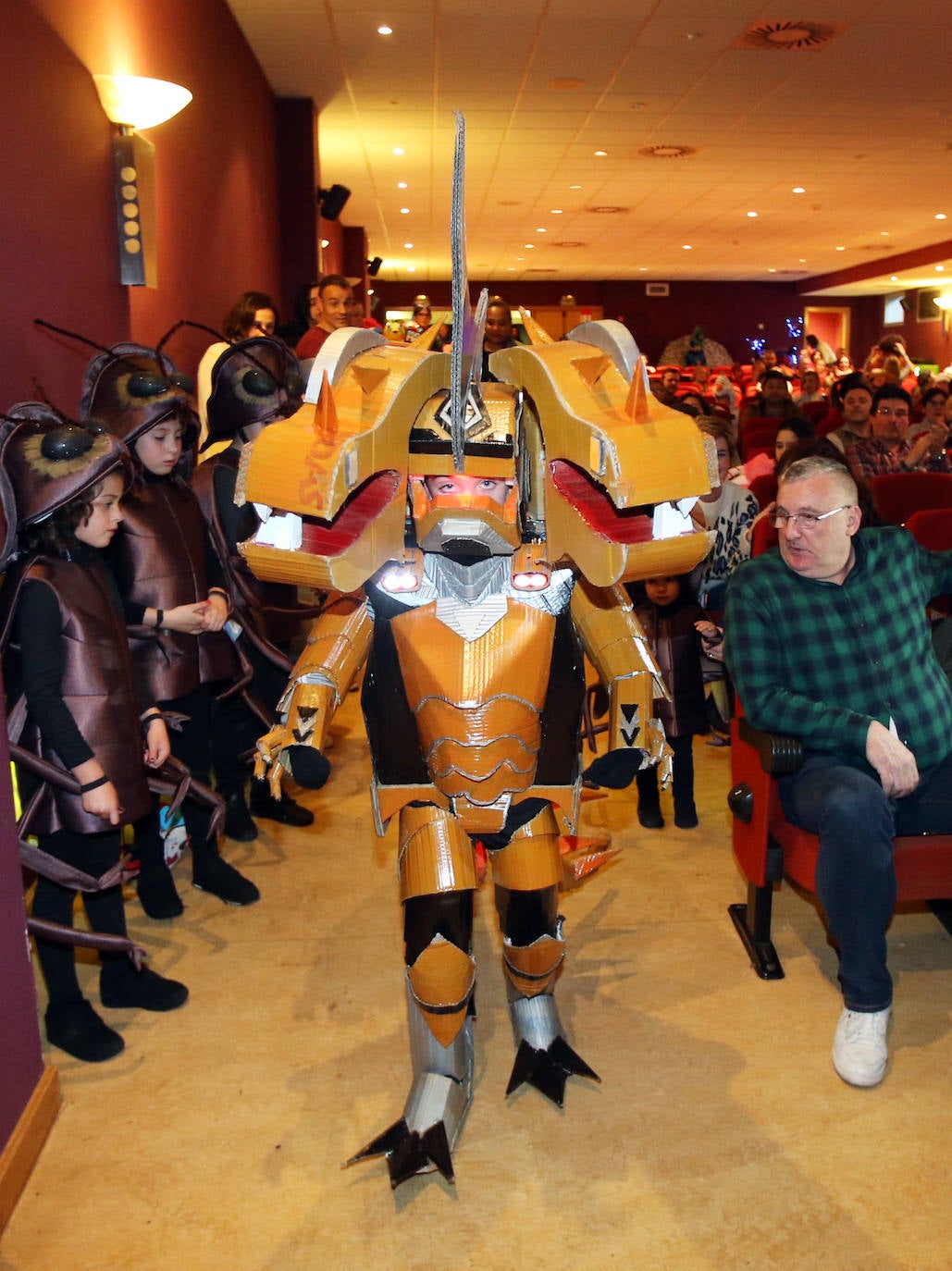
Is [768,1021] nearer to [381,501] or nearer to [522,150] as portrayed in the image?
[381,501]

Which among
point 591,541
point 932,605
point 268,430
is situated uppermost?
point 268,430

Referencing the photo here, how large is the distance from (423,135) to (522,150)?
3.09 feet

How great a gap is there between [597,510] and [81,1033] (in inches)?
64.7

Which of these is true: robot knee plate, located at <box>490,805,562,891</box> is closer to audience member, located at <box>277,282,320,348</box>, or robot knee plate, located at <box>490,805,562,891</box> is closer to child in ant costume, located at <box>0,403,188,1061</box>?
child in ant costume, located at <box>0,403,188,1061</box>

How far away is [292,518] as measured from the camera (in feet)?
5.62

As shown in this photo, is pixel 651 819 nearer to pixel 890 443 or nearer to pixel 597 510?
pixel 597 510

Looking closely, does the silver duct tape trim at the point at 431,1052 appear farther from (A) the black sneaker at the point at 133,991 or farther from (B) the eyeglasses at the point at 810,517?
(B) the eyeglasses at the point at 810,517

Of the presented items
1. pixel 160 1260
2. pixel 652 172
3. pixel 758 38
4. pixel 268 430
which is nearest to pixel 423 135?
pixel 652 172

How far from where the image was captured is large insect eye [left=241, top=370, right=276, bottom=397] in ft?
10.3

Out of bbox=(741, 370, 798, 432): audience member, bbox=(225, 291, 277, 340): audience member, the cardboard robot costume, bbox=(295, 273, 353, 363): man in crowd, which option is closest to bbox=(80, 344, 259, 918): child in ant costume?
the cardboard robot costume

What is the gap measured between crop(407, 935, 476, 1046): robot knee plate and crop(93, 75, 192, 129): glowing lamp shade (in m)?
2.88

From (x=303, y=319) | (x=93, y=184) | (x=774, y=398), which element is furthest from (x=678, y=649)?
(x=774, y=398)

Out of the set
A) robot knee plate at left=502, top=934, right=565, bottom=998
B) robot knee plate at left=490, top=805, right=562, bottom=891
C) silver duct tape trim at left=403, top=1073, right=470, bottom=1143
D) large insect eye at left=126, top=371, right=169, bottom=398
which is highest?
large insect eye at left=126, top=371, right=169, bottom=398

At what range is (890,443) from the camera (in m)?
5.30
